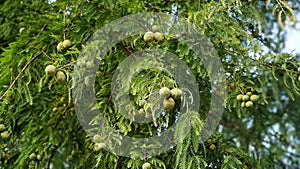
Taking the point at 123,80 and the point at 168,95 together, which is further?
the point at 123,80

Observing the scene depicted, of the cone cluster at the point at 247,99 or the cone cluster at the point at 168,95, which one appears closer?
A: the cone cluster at the point at 168,95

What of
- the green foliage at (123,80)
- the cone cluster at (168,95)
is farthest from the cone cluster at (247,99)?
the cone cluster at (168,95)

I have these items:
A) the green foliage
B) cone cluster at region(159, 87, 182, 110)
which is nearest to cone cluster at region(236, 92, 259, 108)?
the green foliage

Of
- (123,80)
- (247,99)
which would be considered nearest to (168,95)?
(123,80)

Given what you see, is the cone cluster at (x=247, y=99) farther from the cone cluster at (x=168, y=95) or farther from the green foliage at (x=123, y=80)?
the cone cluster at (x=168, y=95)

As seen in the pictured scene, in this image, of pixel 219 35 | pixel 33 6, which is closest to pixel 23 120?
pixel 33 6

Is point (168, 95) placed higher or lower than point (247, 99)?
lower

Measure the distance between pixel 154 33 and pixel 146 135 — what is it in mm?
274

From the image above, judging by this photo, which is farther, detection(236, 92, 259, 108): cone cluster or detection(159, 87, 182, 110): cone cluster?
detection(236, 92, 259, 108): cone cluster

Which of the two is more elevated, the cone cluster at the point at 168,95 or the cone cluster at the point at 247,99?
the cone cluster at the point at 247,99

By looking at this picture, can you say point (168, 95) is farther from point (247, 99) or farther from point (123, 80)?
point (247, 99)

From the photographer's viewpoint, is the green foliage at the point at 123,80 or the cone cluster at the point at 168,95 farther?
the green foliage at the point at 123,80

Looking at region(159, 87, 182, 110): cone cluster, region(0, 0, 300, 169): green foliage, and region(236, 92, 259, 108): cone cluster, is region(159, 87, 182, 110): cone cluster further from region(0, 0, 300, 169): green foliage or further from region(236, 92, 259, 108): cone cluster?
region(236, 92, 259, 108): cone cluster

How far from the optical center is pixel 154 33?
122cm
